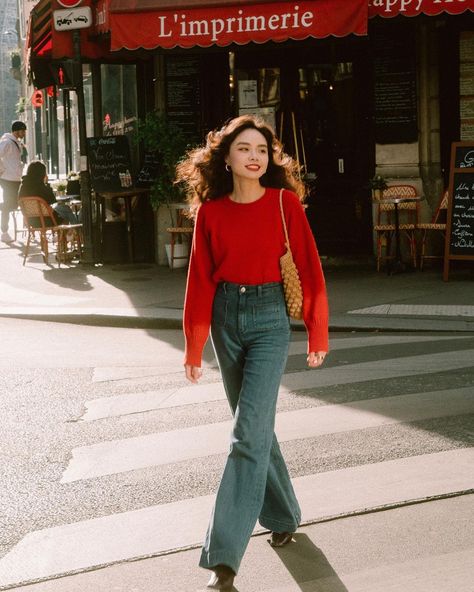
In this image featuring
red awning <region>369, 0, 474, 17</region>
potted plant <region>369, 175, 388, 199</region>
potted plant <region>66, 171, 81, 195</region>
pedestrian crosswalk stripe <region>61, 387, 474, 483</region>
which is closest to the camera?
pedestrian crosswalk stripe <region>61, 387, 474, 483</region>

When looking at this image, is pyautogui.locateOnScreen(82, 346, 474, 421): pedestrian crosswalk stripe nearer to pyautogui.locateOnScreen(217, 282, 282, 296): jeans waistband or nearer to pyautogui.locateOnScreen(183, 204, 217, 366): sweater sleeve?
pyautogui.locateOnScreen(183, 204, 217, 366): sweater sleeve

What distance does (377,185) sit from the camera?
14.7 m

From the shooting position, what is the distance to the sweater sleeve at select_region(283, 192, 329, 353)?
Result: 14.5ft

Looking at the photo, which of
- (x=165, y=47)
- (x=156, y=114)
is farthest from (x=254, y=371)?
(x=156, y=114)

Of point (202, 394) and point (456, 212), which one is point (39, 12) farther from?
point (202, 394)

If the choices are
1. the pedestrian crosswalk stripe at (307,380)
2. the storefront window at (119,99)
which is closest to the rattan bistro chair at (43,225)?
the storefront window at (119,99)

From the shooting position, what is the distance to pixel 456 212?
1336cm

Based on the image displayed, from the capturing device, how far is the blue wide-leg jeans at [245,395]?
4.25m

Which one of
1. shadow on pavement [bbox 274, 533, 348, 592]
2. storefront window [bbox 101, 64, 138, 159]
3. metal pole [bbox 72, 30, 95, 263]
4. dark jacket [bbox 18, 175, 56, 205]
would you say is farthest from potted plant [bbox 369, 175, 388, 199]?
shadow on pavement [bbox 274, 533, 348, 592]

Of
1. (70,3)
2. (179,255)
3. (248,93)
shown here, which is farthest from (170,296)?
(70,3)

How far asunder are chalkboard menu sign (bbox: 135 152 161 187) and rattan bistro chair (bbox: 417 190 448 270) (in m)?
3.56

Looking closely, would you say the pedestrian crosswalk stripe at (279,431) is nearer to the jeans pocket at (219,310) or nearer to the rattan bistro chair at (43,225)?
the jeans pocket at (219,310)

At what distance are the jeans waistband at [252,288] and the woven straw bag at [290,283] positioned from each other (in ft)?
0.12

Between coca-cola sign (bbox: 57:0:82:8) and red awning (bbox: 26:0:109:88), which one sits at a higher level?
coca-cola sign (bbox: 57:0:82:8)
